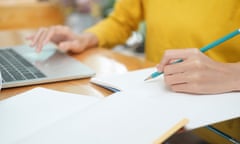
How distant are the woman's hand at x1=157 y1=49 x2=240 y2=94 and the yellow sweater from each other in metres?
0.22

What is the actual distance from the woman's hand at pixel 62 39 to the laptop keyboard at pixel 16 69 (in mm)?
70

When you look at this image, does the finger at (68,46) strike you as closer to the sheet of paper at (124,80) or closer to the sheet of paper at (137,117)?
the sheet of paper at (124,80)

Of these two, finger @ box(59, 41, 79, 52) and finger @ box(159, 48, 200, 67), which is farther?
finger @ box(59, 41, 79, 52)

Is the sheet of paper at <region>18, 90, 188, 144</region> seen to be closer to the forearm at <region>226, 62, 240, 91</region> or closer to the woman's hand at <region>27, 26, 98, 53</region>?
the forearm at <region>226, 62, 240, 91</region>

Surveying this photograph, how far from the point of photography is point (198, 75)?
0.56 meters

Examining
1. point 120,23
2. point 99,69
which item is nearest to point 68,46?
point 99,69

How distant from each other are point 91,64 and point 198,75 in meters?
0.30

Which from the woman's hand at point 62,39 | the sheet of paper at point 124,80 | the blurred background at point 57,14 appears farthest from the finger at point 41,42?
the blurred background at point 57,14

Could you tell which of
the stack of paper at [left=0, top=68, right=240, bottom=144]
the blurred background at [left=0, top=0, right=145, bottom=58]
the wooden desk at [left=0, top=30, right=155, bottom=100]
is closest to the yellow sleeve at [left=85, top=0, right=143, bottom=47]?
the wooden desk at [left=0, top=30, right=155, bottom=100]

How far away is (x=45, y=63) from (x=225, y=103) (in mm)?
412

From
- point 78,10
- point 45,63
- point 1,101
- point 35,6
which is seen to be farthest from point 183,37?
point 78,10

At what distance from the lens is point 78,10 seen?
85.9 inches

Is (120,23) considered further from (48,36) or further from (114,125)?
(114,125)

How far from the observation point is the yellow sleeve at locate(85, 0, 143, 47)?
1.02m
